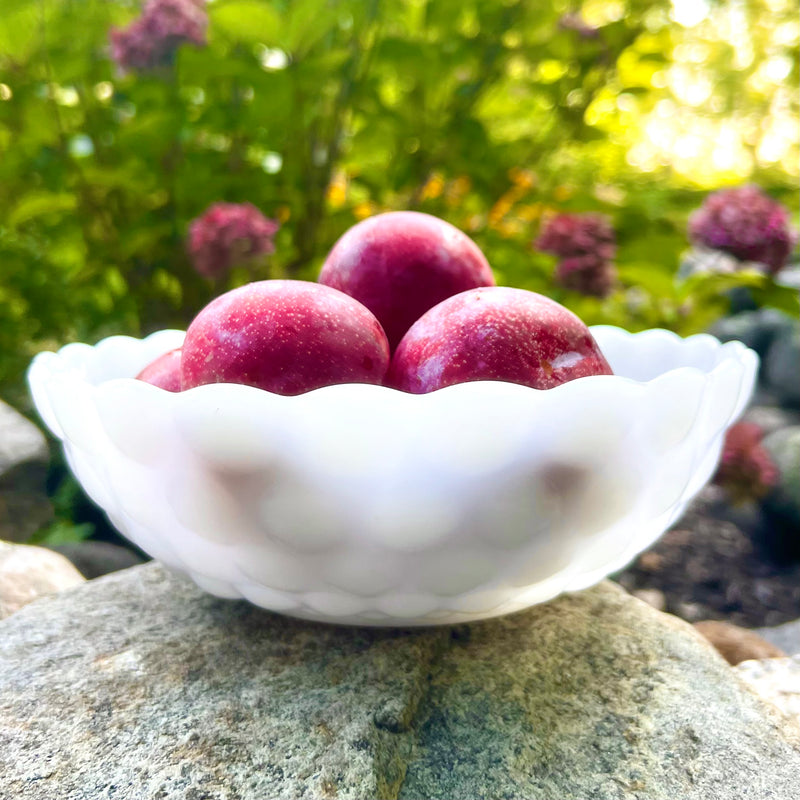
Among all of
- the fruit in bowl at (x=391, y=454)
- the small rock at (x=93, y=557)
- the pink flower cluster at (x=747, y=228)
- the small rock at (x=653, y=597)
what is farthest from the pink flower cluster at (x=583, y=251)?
the small rock at (x=93, y=557)

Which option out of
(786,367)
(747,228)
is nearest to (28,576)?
(747,228)

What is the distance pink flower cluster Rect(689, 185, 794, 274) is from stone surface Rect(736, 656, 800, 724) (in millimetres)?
752

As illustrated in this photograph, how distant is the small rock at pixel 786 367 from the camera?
2.04m

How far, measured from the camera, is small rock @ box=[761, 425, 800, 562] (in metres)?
1.56

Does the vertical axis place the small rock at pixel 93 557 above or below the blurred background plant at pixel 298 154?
below

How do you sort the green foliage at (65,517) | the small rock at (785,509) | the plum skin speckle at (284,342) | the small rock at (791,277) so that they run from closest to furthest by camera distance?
the plum skin speckle at (284,342)
the green foliage at (65,517)
the small rock at (785,509)
the small rock at (791,277)

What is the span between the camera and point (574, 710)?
60 cm

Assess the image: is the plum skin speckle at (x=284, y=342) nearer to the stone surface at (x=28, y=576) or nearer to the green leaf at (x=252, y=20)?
the stone surface at (x=28, y=576)

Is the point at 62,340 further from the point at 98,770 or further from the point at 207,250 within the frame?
the point at 98,770

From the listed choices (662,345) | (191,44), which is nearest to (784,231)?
(662,345)

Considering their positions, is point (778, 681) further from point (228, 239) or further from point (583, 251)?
point (228, 239)

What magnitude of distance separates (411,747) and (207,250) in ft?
2.93

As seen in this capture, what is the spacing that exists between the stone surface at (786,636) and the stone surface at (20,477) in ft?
3.67

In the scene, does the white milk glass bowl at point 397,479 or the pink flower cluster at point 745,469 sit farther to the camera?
the pink flower cluster at point 745,469
